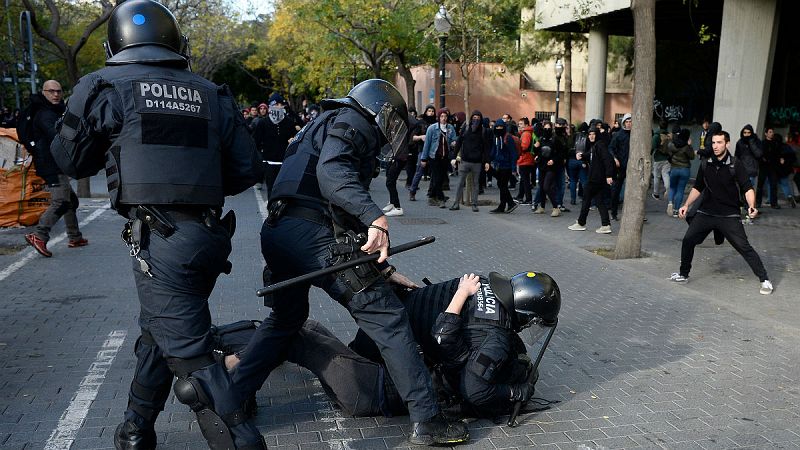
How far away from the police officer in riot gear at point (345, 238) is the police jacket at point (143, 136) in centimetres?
52

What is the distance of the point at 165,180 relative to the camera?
3154 mm

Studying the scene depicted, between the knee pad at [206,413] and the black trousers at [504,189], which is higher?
the knee pad at [206,413]

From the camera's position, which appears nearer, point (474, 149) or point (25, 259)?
point (25, 259)

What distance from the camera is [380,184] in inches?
734

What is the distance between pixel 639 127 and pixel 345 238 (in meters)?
6.41

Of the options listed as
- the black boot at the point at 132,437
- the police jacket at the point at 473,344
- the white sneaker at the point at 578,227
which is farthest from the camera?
the white sneaker at the point at 578,227

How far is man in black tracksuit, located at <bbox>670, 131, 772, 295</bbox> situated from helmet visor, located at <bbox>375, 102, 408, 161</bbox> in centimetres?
472

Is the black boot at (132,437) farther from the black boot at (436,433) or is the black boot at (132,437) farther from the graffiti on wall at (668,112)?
the graffiti on wall at (668,112)

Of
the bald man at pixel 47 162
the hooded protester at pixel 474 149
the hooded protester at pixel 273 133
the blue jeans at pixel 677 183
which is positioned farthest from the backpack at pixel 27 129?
the blue jeans at pixel 677 183

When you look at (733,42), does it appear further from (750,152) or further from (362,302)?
(362,302)

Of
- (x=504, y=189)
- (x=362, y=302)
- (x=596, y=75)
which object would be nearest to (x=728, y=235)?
(x=362, y=302)

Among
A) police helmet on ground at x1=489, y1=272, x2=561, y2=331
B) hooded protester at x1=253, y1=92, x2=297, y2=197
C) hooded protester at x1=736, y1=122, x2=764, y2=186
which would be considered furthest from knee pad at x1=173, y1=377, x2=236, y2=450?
hooded protester at x1=736, y1=122, x2=764, y2=186

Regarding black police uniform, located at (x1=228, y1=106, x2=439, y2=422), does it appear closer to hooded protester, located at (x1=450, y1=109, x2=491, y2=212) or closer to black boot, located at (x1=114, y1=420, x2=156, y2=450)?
black boot, located at (x1=114, y1=420, x2=156, y2=450)

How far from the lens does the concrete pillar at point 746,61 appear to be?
1483 cm
